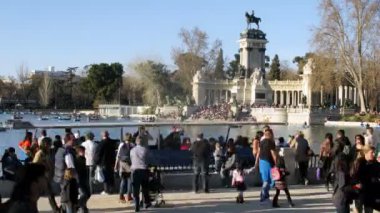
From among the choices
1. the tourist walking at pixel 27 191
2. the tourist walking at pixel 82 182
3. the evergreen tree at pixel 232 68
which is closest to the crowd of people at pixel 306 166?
the tourist walking at pixel 82 182

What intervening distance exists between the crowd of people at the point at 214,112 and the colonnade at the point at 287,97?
16830 mm

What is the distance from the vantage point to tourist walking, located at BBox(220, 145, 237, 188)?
50.2ft

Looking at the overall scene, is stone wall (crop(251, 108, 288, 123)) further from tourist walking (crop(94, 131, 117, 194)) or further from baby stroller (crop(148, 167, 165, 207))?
baby stroller (crop(148, 167, 165, 207))

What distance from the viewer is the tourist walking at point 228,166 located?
602 inches

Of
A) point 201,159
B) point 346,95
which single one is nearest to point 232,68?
point 346,95

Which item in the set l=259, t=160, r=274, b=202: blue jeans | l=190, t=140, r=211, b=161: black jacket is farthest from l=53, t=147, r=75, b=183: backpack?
l=259, t=160, r=274, b=202: blue jeans

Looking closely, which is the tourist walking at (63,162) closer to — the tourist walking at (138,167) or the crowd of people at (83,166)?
the crowd of people at (83,166)

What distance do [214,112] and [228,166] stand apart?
73914mm

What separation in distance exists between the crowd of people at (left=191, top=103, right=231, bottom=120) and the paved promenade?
6913 cm

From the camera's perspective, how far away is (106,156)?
46.1ft

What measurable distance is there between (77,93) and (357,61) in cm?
7949

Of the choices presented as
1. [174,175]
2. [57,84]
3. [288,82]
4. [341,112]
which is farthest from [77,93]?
[174,175]

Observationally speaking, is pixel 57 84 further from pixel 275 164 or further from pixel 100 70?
pixel 275 164

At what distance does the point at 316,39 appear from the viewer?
72562 millimetres
